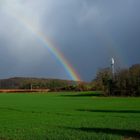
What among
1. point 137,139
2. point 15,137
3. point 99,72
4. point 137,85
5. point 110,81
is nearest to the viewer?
point 137,139

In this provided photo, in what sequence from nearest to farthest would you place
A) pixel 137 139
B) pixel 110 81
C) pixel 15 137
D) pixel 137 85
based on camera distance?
pixel 137 139
pixel 15 137
pixel 137 85
pixel 110 81

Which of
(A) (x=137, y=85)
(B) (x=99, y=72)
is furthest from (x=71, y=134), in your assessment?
(B) (x=99, y=72)

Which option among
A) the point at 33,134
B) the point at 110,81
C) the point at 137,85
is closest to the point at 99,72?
the point at 110,81

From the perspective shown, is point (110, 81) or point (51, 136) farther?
point (110, 81)

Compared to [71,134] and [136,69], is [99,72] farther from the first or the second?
[71,134]

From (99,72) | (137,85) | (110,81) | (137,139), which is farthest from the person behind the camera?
(99,72)

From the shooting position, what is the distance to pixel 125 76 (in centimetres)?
13112

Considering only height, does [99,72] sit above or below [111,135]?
above

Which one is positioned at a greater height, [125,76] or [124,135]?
[125,76]

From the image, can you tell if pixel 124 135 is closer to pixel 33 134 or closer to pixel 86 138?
pixel 86 138

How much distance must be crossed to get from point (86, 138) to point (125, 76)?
112 m

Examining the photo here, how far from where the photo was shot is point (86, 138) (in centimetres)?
2056

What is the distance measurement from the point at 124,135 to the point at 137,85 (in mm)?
104043

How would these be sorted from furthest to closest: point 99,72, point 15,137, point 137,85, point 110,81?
1. point 99,72
2. point 110,81
3. point 137,85
4. point 15,137
